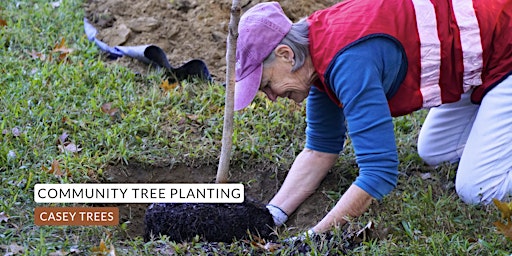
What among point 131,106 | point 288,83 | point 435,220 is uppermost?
point 288,83

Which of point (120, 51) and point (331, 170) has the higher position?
point (120, 51)

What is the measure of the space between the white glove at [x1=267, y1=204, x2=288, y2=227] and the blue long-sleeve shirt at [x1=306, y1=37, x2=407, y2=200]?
72 cm

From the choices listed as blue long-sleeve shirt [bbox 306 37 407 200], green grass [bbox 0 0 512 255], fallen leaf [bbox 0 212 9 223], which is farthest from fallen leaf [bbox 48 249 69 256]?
blue long-sleeve shirt [bbox 306 37 407 200]

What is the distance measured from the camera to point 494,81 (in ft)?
13.9

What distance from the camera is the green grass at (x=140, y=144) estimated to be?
3.99 metres

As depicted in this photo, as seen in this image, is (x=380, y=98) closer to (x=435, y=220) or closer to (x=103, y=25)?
(x=435, y=220)

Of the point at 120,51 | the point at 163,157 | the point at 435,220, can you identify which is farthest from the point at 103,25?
the point at 435,220

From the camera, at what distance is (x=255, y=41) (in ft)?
12.5

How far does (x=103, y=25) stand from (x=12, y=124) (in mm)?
1700

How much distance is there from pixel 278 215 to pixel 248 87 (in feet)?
2.88

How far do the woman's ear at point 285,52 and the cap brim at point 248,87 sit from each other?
10cm

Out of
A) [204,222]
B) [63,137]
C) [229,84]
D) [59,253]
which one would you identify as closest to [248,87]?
[229,84]

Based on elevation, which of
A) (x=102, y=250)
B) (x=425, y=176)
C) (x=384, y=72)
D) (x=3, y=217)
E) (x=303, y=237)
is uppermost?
(x=384, y=72)

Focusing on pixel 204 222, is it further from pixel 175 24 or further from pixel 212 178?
pixel 175 24
